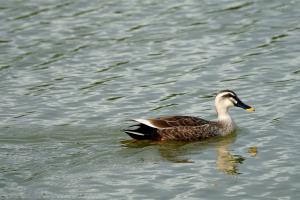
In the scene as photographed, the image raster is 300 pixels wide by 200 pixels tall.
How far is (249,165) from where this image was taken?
53.7 ft

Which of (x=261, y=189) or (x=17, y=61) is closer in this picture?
(x=261, y=189)

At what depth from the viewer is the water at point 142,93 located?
15680 millimetres

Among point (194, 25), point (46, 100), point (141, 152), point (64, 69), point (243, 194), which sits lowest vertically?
point (243, 194)

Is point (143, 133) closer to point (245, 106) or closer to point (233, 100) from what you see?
point (233, 100)

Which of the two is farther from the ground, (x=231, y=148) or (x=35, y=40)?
(x=35, y=40)

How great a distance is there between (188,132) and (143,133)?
0.95 metres

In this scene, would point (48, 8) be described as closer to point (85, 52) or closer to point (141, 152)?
point (85, 52)

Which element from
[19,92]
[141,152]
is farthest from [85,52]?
[141,152]

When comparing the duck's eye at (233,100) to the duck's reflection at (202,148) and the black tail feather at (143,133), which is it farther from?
the black tail feather at (143,133)

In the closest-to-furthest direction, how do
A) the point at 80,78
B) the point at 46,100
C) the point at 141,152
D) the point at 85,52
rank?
the point at 141,152 < the point at 46,100 < the point at 80,78 < the point at 85,52

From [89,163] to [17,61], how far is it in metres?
7.19

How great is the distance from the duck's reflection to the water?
38 mm

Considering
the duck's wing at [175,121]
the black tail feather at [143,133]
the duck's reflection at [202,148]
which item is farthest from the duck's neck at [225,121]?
the black tail feather at [143,133]

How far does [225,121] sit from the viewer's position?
18.8 m
